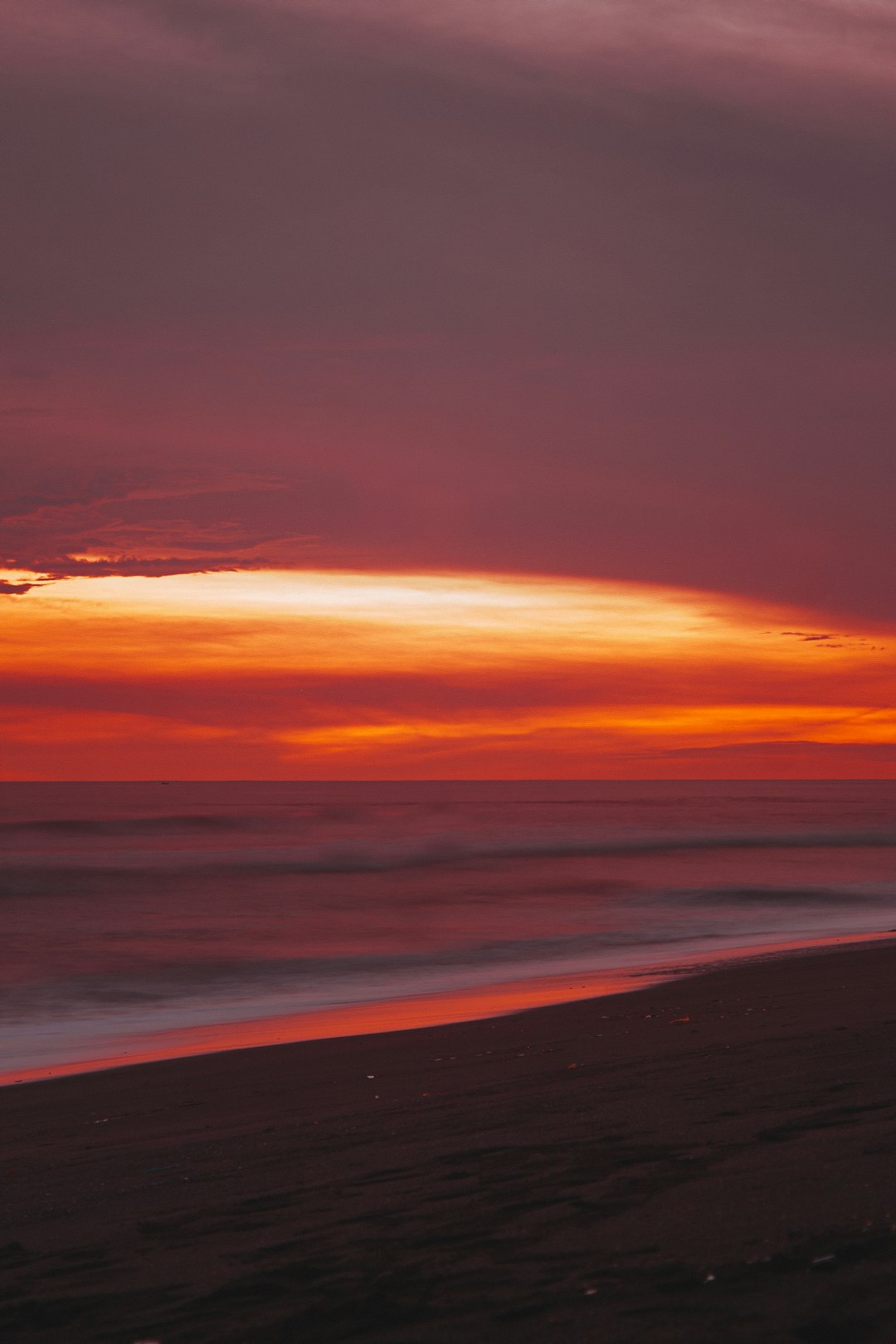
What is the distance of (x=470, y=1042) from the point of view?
31.3 feet

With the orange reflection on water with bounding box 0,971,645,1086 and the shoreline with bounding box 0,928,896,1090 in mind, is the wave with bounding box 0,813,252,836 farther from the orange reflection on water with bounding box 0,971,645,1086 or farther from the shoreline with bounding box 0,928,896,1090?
the orange reflection on water with bounding box 0,971,645,1086

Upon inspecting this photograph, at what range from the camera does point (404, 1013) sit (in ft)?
43.8

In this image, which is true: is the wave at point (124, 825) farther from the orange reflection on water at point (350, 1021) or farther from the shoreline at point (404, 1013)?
the orange reflection on water at point (350, 1021)

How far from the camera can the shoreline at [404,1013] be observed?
1083cm

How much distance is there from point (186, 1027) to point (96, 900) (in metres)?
22.8

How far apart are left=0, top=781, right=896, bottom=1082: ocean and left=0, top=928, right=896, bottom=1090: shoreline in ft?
0.26

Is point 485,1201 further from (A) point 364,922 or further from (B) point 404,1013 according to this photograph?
(A) point 364,922

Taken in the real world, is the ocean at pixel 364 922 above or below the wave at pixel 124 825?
below

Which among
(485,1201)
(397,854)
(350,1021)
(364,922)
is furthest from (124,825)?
(485,1201)

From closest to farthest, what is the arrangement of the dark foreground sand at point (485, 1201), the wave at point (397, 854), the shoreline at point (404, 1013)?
the dark foreground sand at point (485, 1201)
the shoreline at point (404, 1013)
the wave at point (397, 854)

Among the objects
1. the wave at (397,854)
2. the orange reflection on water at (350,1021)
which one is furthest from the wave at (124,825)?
the orange reflection on water at (350,1021)

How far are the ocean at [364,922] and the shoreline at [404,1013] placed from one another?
79 millimetres

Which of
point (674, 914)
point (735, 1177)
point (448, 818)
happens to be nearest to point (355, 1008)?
point (735, 1177)

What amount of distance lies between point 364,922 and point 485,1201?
25.0 metres
